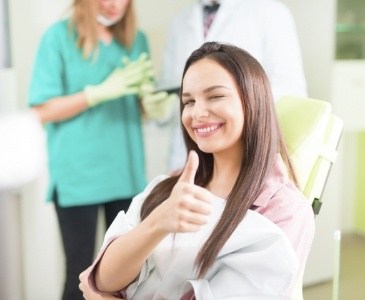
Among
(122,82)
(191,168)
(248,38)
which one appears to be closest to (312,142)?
(191,168)

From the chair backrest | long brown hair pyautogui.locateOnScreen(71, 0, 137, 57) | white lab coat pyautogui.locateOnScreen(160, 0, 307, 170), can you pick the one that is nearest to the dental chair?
the chair backrest

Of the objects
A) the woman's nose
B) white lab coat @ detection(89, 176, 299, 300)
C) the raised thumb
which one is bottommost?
white lab coat @ detection(89, 176, 299, 300)

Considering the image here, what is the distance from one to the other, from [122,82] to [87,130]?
21 centimetres

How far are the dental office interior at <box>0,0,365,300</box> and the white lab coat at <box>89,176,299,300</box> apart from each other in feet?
1.33

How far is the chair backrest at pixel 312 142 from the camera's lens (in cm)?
131

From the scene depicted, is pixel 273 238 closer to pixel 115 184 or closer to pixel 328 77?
pixel 115 184

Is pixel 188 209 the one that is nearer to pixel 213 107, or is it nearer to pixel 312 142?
pixel 213 107

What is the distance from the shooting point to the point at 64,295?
1.87 metres

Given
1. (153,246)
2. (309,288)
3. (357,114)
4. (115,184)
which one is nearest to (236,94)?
(153,246)

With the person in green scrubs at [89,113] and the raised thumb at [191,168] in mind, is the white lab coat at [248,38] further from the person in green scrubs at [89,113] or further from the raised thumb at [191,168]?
the raised thumb at [191,168]

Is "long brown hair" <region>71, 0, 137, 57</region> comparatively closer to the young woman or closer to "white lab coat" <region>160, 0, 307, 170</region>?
"white lab coat" <region>160, 0, 307, 170</region>

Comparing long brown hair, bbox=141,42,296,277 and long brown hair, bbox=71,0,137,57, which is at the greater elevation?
long brown hair, bbox=71,0,137,57

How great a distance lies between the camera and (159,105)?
1.87m

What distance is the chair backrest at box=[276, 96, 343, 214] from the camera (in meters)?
1.31
